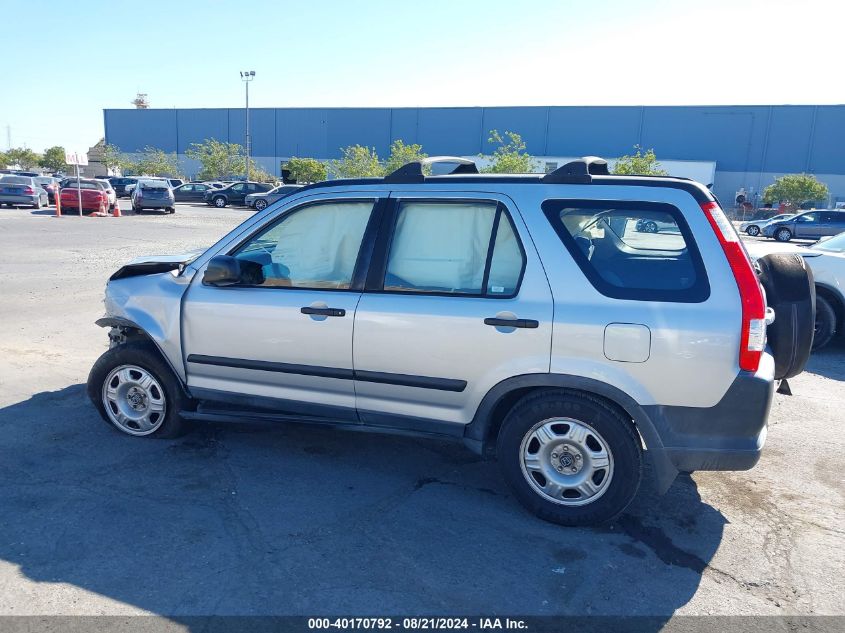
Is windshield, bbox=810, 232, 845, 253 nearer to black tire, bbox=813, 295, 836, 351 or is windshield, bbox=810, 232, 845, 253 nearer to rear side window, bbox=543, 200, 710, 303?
black tire, bbox=813, 295, 836, 351

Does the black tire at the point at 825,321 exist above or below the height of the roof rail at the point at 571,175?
below

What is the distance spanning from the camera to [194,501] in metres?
3.79

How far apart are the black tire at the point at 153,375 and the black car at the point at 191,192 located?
3732cm

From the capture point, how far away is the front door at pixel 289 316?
13.1ft

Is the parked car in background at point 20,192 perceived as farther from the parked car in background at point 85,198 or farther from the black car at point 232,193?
the black car at point 232,193

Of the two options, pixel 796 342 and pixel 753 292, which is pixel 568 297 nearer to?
pixel 753 292

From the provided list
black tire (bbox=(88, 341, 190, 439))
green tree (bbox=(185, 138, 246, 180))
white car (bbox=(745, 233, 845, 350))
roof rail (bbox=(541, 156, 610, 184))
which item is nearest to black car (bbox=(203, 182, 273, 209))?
green tree (bbox=(185, 138, 246, 180))

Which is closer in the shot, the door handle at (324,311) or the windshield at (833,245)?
the door handle at (324,311)

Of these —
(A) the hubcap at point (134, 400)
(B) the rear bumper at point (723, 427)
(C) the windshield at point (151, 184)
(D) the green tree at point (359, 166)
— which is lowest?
(A) the hubcap at point (134, 400)

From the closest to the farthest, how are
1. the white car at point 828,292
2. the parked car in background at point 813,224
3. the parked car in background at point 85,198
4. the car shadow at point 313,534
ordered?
1. the car shadow at point 313,534
2. the white car at point 828,292
3. the parked car in background at point 85,198
4. the parked car in background at point 813,224

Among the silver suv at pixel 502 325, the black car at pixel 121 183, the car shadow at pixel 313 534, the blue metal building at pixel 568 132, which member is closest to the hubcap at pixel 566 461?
the silver suv at pixel 502 325

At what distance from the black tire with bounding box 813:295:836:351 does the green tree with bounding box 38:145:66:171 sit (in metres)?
85.4

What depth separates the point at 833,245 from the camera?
826 cm

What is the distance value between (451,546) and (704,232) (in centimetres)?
211
